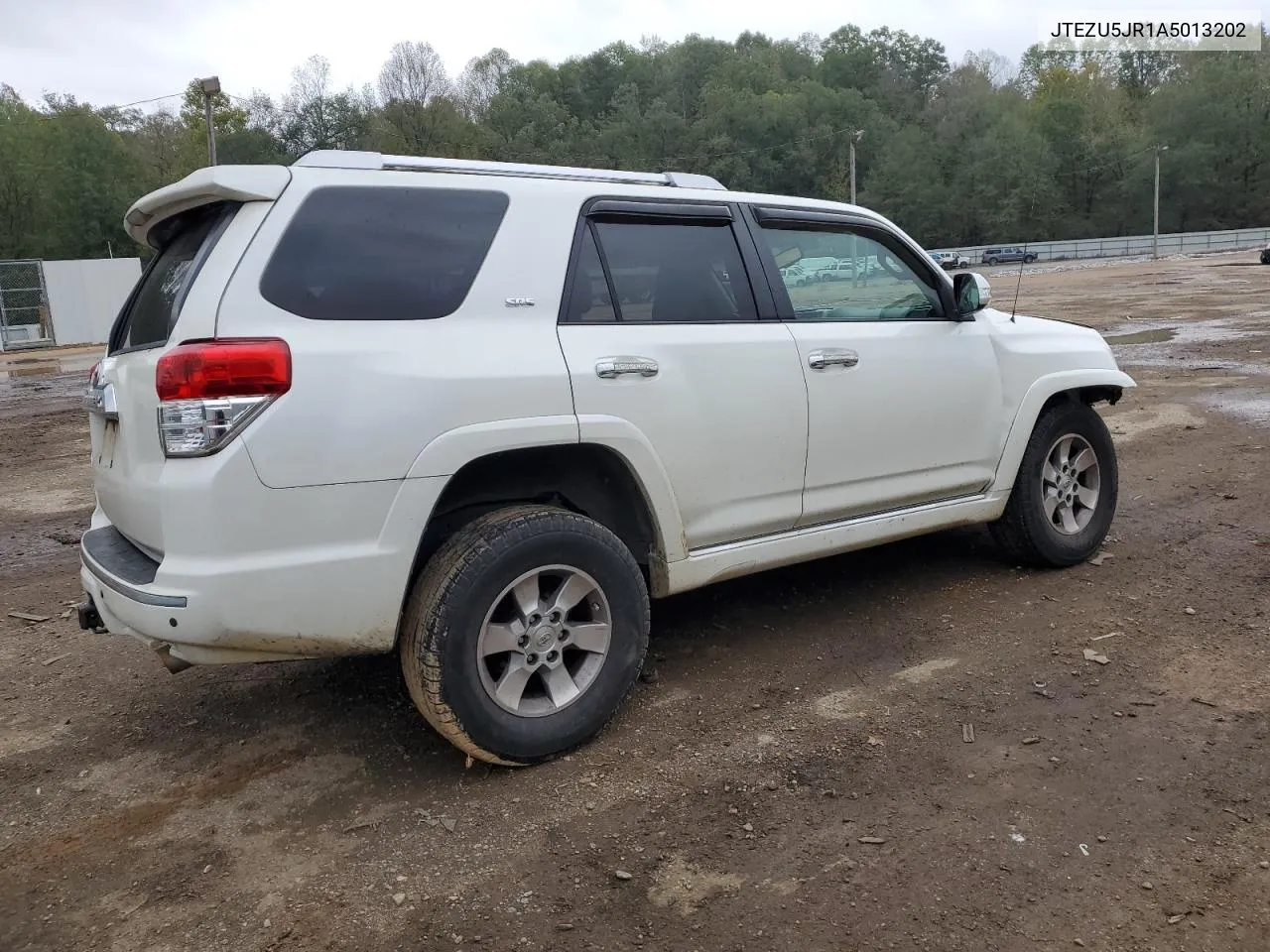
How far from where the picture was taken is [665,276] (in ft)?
12.6

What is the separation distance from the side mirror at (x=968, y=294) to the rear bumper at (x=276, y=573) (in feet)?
8.95

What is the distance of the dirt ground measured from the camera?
102 inches

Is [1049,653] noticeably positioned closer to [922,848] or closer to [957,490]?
[957,490]

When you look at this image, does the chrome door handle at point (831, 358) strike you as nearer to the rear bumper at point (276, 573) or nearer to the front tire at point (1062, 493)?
the front tire at point (1062, 493)

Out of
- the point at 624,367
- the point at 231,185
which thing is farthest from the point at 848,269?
the point at 231,185

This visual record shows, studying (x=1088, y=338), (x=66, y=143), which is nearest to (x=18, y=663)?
(x=1088, y=338)

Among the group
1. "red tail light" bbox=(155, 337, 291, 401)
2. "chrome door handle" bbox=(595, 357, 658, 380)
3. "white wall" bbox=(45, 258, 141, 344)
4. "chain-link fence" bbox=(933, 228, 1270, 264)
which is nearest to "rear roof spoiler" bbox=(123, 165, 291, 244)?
"red tail light" bbox=(155, 337, 291, 401)

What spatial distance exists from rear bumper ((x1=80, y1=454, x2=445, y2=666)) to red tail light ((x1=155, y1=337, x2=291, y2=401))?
0.70 ft

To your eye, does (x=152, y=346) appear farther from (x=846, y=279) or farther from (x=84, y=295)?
(x=84, y=295)

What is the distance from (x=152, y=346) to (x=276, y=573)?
2.93 ft

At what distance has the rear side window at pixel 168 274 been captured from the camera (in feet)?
10.4

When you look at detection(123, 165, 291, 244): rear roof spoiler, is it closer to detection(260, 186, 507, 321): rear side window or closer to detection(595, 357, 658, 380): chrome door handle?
detection(260, 186, 507, 321): rear side window

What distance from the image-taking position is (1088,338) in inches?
207

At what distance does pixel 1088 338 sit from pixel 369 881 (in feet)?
14.2
